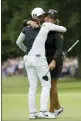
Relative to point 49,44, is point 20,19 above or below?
above

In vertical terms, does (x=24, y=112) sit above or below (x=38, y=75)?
below

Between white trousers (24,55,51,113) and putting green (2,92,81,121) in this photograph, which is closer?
white trousers (24,55,51,113)

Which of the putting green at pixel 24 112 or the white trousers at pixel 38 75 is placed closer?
the white trousers at pixel 38 75

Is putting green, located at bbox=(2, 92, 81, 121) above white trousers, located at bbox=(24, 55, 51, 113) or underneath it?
underneath

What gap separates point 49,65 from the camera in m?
10.1

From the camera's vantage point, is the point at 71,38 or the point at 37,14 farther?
the point at 71,38

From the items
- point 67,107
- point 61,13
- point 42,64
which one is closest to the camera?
point 42,64

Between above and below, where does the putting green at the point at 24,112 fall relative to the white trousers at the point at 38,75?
below

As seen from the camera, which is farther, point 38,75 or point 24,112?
point 24,112

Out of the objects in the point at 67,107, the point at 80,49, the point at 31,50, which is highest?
the point at 80,49

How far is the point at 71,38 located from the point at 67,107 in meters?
22.9

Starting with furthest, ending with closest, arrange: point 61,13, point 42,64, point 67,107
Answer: point 61,13, point 67,107, point 42,64

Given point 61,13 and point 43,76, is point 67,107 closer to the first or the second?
point 43,76

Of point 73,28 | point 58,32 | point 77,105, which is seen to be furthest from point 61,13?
point 58,32
